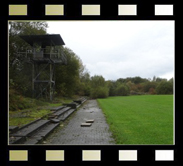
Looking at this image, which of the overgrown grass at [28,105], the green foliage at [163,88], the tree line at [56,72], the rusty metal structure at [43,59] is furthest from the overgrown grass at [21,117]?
the green foliage at [163,88]

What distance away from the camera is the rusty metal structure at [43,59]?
913 centimetres

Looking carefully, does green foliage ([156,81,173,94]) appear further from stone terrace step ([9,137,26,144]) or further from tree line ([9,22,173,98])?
stone terrace step ([9,137,26,144])

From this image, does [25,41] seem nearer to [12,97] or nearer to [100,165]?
[12,97]

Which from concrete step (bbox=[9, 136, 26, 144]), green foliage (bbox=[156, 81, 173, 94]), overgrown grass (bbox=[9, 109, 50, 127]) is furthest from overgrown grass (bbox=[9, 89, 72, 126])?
green foliage (bbox=[156, 81, 173, 94])

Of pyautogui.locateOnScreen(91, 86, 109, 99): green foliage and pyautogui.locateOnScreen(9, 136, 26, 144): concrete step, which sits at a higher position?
pyautogui.locateOnScreen(91, 86, 109, 99): green foliage

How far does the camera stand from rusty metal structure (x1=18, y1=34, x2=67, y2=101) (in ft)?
30.0

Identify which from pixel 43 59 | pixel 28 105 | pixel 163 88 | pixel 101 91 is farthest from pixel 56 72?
pixel 163 88

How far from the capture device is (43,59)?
394 inches

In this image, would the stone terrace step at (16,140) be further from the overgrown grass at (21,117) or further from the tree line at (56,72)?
the tree line at (56,72)

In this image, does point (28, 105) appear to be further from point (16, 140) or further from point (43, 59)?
point (16, 140)

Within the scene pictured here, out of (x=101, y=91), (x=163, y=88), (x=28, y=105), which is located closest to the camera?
(x=163, y=88)
